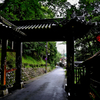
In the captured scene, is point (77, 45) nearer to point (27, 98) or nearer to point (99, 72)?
point (99, 72)

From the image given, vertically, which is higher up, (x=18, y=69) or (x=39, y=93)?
→ (x=18, y=69)

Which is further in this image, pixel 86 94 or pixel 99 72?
pixel 86 94

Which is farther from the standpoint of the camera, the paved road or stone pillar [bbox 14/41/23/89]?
stone pillar [bbox 14/41/23/89]

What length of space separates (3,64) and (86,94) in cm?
628

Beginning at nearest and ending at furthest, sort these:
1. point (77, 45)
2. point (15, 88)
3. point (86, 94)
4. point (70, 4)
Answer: point (70, 4), point (86, 94), point (15, 88), point (77, 45)

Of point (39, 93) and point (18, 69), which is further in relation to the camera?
point (18, 69)

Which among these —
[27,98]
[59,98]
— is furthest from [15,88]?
[59,98]

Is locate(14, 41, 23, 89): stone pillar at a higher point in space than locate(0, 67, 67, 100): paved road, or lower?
higher

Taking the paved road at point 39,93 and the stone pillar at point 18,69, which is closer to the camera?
the paved road at point 39,93

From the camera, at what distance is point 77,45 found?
15406 mm

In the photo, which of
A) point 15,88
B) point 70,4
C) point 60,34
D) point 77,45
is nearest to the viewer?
point 70,4

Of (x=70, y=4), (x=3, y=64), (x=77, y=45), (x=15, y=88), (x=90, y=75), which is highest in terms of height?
(x=70, y=4)

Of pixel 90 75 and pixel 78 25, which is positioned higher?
pixel 78 25

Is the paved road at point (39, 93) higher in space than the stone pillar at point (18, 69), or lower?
lower
